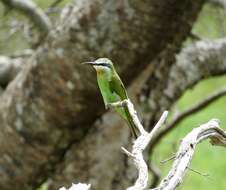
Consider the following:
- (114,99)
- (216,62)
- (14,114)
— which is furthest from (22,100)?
(114,99)

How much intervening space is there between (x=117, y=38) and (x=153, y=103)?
612mm

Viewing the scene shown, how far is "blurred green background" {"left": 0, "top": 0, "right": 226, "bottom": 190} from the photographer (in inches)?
165

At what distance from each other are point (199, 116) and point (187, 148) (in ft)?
23.5

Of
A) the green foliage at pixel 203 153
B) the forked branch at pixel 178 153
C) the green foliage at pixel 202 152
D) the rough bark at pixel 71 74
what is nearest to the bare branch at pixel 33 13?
the rough bark at pixel 71 74

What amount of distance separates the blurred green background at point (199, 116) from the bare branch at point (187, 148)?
2.38ft

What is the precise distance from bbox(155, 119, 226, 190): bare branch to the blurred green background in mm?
726

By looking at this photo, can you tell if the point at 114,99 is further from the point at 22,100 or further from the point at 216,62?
the point at 216,62

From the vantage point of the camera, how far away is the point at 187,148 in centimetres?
108

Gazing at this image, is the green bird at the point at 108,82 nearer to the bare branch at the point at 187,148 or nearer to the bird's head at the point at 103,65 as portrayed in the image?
the bird's head at the point at 103,65

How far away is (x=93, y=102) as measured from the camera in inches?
120

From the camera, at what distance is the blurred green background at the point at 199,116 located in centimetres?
419

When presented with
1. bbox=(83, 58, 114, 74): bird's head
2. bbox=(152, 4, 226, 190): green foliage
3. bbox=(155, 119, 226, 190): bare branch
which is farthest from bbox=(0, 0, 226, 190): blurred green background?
bbox=(155, 119, 226, 190): bare branch

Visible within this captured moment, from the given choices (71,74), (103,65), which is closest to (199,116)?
(71,74)

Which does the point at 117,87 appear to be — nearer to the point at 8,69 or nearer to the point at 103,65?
the point at 103,65
